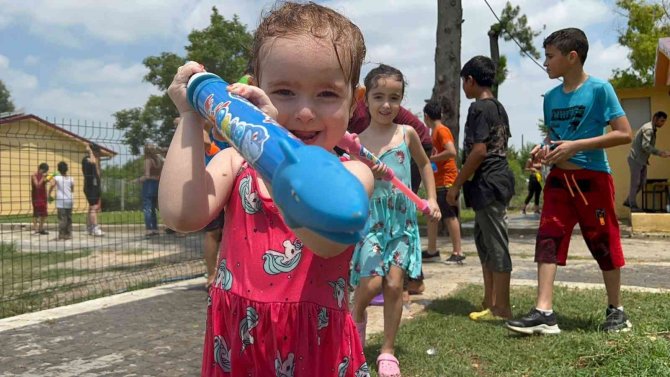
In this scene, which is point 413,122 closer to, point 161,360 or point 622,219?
point 161,360

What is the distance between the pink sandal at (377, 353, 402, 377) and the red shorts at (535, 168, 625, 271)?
1.33m

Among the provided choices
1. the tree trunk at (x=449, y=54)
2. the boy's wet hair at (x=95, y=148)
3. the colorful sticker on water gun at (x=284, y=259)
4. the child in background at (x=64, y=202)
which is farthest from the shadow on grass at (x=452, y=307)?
the child in background at (x=64, y=202)

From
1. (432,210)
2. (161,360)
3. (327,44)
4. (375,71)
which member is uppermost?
(375,71)

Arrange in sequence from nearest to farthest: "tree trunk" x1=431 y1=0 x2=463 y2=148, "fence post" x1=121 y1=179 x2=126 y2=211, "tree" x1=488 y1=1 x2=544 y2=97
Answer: "fence post" x1=121 y1=179 x2=126 y2=211 < "tree trunk" x1=431 y1=0 x2=463 y2=148 < "tree" x1=488 y1=1 x2=544 y2=97

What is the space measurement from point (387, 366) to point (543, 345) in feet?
3.44

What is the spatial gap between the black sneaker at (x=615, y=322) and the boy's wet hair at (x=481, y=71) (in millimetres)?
1884

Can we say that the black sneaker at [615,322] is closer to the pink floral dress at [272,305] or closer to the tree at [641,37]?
the pink floral dress at [272,305]

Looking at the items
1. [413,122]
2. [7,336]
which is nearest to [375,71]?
[413,122]

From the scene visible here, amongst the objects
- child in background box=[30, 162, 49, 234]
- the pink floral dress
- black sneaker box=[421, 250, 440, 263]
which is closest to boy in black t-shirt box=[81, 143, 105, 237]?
child in background box=[30, 162, 49, 234]

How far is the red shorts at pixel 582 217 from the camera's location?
3986 mm

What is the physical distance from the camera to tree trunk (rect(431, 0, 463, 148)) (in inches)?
429

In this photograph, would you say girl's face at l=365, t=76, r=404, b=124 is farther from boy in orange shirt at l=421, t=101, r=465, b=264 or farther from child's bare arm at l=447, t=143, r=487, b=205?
boy in orange shirt at l=421, t=101, r=465, b=264

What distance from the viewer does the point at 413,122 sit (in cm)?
493

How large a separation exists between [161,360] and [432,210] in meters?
1.82
